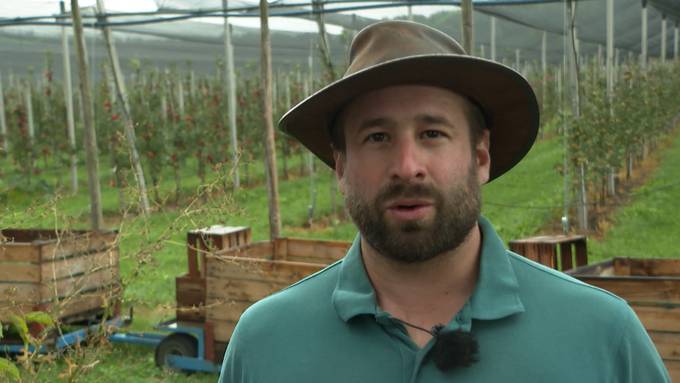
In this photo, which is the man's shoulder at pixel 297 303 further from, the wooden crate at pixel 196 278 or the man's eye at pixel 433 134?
the wooden crate at pixel 196 278

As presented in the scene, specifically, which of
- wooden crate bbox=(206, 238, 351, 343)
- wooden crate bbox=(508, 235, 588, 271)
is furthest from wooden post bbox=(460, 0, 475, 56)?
wooden crate bbox=(508, 235, 588, 271)

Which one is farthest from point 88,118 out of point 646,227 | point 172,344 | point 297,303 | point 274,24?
point 297,303

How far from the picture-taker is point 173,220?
177 inches

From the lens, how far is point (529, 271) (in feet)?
5.60

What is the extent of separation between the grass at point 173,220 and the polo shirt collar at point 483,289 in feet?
6.56

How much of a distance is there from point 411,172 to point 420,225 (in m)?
0.09

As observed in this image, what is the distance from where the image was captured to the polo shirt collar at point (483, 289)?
160cm

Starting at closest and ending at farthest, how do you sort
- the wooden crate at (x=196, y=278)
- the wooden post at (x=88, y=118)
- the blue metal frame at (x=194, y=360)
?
the blue metal frame at (x=194, y=360), the wooden crate at (x=196, y=278), the wooden post at (x=88, y=118)

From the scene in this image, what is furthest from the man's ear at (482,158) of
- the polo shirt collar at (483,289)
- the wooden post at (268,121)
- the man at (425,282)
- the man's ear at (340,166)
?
the wooden post at (268,121)

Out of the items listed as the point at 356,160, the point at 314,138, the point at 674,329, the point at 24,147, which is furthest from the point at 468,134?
the point at 24,147

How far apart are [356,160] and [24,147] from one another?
56.4ft

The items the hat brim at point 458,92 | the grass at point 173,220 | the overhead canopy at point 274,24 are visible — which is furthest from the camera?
the overhead canopy at point 274,24

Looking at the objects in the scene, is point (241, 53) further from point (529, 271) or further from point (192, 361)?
point (529, 271)

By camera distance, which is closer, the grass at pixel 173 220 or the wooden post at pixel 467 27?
the grass at pixel 173 220
